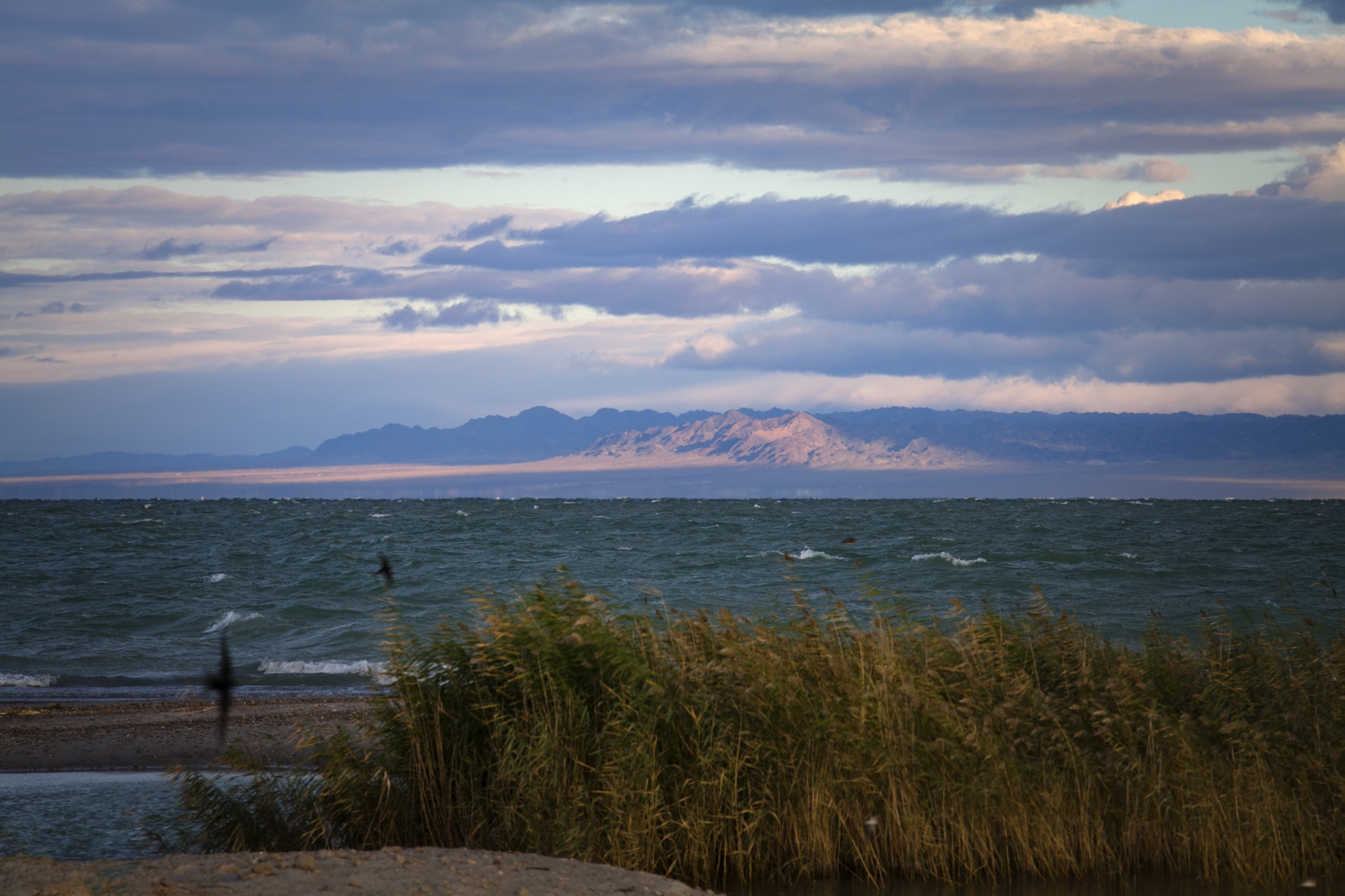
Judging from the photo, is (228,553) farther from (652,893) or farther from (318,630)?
(652,893)

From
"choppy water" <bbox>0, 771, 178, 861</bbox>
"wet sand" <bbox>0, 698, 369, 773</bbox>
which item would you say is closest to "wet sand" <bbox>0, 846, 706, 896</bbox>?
"choppy water" <bbox>0, 771, 178, 861</bbox>

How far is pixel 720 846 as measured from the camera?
27.7 feet

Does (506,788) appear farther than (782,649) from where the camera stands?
No

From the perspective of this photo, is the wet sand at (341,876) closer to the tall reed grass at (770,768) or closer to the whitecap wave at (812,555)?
the tall reed grass at (770,768)

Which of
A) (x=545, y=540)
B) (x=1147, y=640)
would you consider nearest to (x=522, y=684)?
(x=1147, y=640)

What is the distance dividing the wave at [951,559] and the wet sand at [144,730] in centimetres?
2651

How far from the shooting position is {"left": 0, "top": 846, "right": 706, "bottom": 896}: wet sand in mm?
6180

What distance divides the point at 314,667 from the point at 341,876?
684 inches

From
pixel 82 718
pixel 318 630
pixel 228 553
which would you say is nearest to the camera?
pixel 82 718

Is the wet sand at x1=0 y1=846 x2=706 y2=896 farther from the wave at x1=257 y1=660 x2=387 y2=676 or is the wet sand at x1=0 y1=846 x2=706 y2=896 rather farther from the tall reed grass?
the wave at x1=257 y1=660 x2=387 y2=676

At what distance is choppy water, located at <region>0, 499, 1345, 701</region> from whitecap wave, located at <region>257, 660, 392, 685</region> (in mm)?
59

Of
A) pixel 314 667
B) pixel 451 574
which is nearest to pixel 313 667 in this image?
pixel 314 667

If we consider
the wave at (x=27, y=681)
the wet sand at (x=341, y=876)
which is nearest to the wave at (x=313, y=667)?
the wave at (x=27, y=681)

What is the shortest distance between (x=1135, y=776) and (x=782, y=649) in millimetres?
3080
